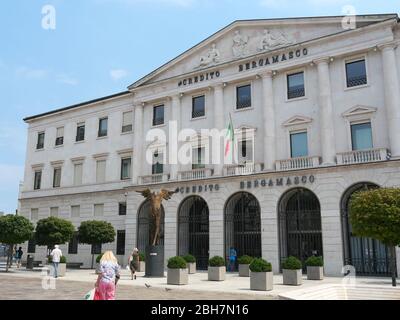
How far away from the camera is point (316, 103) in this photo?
1136 inches

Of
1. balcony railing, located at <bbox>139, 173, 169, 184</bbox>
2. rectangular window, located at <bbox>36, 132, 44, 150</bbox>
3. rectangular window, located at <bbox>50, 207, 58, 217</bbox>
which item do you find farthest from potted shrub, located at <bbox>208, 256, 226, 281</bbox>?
rectangular window, located at <bbox>36, 132, 44, 150</bbox>

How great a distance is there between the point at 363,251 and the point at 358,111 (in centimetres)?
859

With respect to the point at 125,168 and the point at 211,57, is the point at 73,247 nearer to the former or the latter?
the point at 125,168

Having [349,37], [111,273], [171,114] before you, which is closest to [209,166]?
[171,114]

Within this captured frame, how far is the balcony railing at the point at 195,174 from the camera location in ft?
104

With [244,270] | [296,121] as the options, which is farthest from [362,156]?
[244,270]

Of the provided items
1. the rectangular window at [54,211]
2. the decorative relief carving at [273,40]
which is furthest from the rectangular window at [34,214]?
the decorative relief carving at [273,40]

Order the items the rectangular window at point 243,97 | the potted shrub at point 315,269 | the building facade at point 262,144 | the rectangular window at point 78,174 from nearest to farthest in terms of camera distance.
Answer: the potted shrub at point 315,269, the building facade at point 262,144, the rectangular window at point 243,97, the rectangular window at point 78,174

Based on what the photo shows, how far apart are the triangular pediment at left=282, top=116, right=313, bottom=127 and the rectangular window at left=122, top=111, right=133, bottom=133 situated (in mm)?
14606

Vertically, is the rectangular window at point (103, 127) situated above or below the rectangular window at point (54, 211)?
above

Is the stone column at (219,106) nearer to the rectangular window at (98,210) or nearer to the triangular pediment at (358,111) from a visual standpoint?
the triangular pediment at (358,111)

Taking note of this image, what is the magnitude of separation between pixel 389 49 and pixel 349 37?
2712 mm

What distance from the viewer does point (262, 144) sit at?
30297 mm

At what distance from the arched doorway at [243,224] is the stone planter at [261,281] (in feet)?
37.8
